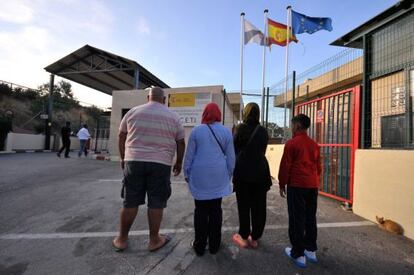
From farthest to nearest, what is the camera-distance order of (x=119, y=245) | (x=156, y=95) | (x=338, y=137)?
(x=338, y=137) → (x=156, y=95) → (x=119, y=245)

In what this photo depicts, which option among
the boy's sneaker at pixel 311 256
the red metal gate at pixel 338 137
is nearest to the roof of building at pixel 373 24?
the red metal gate at pixel 338 137

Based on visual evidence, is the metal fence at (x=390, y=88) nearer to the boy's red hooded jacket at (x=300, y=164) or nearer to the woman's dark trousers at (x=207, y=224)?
the boy's red hooded jacket at (x=300, y=164)

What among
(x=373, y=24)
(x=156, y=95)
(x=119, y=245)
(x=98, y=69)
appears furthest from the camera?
(x=98, y=69)

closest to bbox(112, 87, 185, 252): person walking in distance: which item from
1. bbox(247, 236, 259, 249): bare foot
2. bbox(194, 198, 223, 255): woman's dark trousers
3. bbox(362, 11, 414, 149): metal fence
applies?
bbox(194, 198, 223, 255): woman's dark trousers

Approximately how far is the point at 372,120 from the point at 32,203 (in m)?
6.21

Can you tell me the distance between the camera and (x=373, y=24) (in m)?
5.30

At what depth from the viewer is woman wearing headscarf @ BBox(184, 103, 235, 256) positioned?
3.06m

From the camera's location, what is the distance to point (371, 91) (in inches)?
201

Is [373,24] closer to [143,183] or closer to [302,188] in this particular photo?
[302,188]

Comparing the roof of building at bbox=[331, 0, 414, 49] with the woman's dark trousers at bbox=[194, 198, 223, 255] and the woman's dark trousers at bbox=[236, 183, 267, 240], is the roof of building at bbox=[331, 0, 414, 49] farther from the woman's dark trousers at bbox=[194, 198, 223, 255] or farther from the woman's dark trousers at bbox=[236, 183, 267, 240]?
the woman's dark trousers at bbox=[194, 198, 223, 255]

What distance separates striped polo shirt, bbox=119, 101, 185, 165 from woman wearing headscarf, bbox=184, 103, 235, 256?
10.1 inches

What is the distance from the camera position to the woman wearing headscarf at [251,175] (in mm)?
3250

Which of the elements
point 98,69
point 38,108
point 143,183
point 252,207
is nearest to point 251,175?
point 252,207

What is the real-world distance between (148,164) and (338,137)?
4.28 metres
